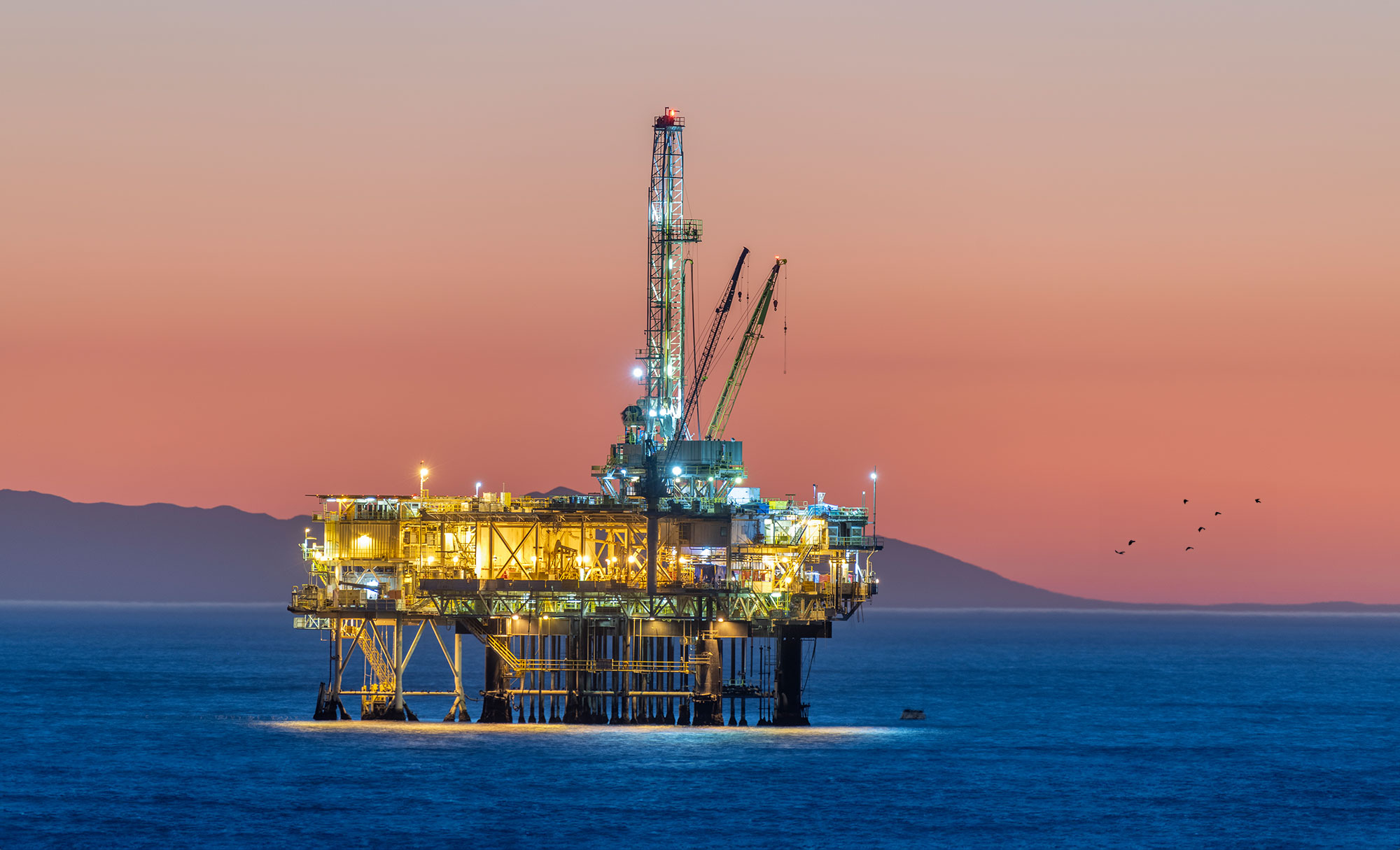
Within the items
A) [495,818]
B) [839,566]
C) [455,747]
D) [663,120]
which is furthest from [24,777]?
[663,120]

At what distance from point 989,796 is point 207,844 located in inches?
1452

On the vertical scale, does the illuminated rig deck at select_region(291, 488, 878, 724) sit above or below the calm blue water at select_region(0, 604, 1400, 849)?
above

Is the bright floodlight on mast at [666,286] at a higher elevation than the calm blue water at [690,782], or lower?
higher

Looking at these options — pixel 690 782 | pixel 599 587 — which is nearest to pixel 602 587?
pixel 599 587

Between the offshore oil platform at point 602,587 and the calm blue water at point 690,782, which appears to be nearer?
the calm blue water at point 690,782

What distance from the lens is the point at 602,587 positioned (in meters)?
102

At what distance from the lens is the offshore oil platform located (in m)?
103

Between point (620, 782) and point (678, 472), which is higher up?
point (678, 472)

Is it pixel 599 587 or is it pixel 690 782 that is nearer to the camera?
pixel 690 782

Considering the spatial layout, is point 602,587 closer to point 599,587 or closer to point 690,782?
point 599,587

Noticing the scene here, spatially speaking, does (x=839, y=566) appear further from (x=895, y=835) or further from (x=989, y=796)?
(x=895, y=835)

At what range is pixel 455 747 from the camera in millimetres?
101500

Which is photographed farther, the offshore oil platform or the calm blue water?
the offshore oil platform

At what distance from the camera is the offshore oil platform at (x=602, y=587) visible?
103m
